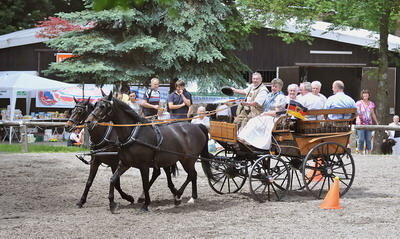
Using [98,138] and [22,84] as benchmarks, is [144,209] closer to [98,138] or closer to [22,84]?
[98,138]

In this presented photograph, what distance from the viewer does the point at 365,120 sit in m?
18.7

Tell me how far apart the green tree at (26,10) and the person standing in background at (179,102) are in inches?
837

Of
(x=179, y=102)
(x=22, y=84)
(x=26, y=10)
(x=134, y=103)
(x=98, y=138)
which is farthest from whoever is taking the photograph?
(x=26, y=10)

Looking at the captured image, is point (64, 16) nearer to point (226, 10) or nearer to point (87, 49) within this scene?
point (87, 49)

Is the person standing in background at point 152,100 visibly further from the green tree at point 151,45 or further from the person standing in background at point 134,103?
the green tree at point 151,45

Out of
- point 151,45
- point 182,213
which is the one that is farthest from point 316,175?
point 151,45

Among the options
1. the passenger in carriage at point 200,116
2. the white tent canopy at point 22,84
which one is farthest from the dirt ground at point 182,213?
the white tent canopy at point 22,84

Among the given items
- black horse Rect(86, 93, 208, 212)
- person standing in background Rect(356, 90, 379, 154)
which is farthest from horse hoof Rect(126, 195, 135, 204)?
person standing in background Rect(356, 90, 379, 154)

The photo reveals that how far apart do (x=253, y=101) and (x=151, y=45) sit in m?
9.32

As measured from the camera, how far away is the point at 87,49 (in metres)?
19.0

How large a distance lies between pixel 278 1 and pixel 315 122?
9.57 m

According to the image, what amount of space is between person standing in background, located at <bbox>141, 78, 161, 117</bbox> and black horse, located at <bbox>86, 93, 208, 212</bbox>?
221 centimetres

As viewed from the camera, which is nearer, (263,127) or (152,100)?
(263,127)

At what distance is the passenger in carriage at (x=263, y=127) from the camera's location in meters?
10.1
